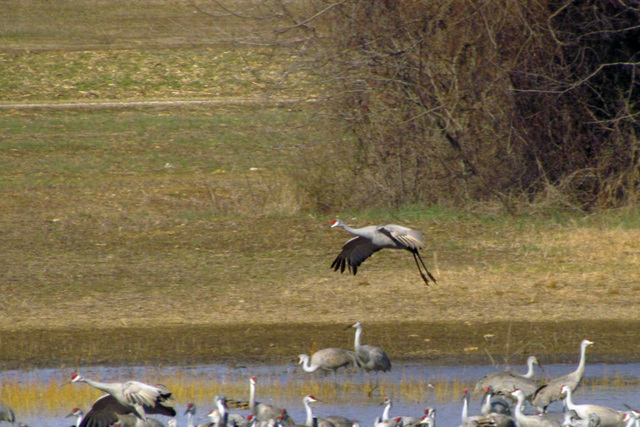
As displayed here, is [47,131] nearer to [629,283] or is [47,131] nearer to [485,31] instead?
[485,31]

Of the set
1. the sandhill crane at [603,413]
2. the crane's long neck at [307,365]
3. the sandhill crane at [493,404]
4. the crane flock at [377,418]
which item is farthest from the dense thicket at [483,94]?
the sandhill crane at [603,413]

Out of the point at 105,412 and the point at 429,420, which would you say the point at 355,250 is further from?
the point at 105,412

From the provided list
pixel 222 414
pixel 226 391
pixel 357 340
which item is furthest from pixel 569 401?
pixel 226 391

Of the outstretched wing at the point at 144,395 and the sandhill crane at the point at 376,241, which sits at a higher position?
the sandhill crane at the point at 376,241

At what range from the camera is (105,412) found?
7938mm

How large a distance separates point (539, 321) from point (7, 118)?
774 inches

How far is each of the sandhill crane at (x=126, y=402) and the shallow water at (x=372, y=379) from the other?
1.46ft

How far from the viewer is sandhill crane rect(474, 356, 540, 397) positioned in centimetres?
850

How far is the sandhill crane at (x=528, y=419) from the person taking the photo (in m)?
7.93

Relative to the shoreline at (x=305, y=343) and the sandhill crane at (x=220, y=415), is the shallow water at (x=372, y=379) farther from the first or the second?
the sandhill crane at (x=220, y=415)

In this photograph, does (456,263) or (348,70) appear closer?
(456,263)

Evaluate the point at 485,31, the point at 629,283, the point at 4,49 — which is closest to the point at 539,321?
the point at 629,283

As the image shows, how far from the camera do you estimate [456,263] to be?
12.7 m

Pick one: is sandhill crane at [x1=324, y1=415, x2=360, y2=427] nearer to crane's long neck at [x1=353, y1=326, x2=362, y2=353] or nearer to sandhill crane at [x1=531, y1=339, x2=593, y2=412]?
crane's long neck at [x1=353, y1=326, x2=362, y2=353]
